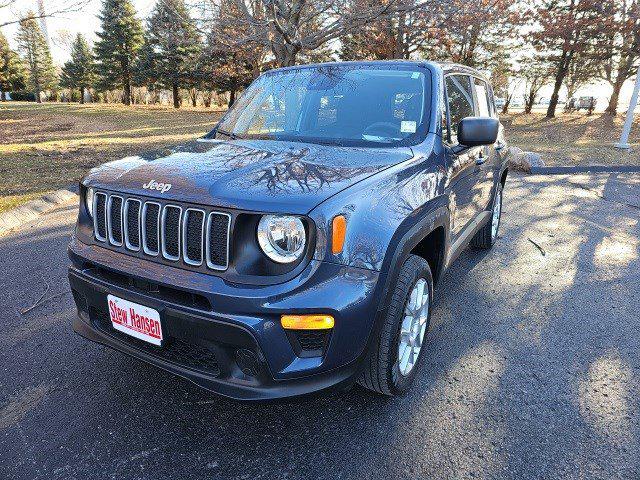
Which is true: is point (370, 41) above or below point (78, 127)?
above

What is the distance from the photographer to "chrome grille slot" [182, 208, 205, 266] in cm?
189

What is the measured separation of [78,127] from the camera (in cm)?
1839

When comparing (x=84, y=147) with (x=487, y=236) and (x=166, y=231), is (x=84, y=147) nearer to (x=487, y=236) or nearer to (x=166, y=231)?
(x=487, y=236)

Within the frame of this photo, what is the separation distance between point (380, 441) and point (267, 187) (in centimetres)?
133

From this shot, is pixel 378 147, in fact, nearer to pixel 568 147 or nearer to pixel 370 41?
pixel 568 147

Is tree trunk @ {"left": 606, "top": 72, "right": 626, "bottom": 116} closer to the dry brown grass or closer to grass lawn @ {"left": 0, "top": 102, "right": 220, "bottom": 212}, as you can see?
the dry brown grass

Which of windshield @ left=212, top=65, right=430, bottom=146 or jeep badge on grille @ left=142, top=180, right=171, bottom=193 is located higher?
windshield @ left=212, top=65, right=430, bottom=146

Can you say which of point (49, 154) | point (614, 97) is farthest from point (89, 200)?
point (614, 97)

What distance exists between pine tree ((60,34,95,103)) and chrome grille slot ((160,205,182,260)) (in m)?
57.9

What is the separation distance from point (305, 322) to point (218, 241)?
0.49 metres

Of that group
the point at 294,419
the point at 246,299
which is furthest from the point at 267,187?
the point at 294,419

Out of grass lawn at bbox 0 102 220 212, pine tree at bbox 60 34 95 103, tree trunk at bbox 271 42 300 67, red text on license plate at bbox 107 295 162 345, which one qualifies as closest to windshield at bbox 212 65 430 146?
red text on license plate at bbox 107 295 162 345

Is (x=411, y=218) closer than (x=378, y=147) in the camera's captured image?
Yes

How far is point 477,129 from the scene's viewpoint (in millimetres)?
2742
